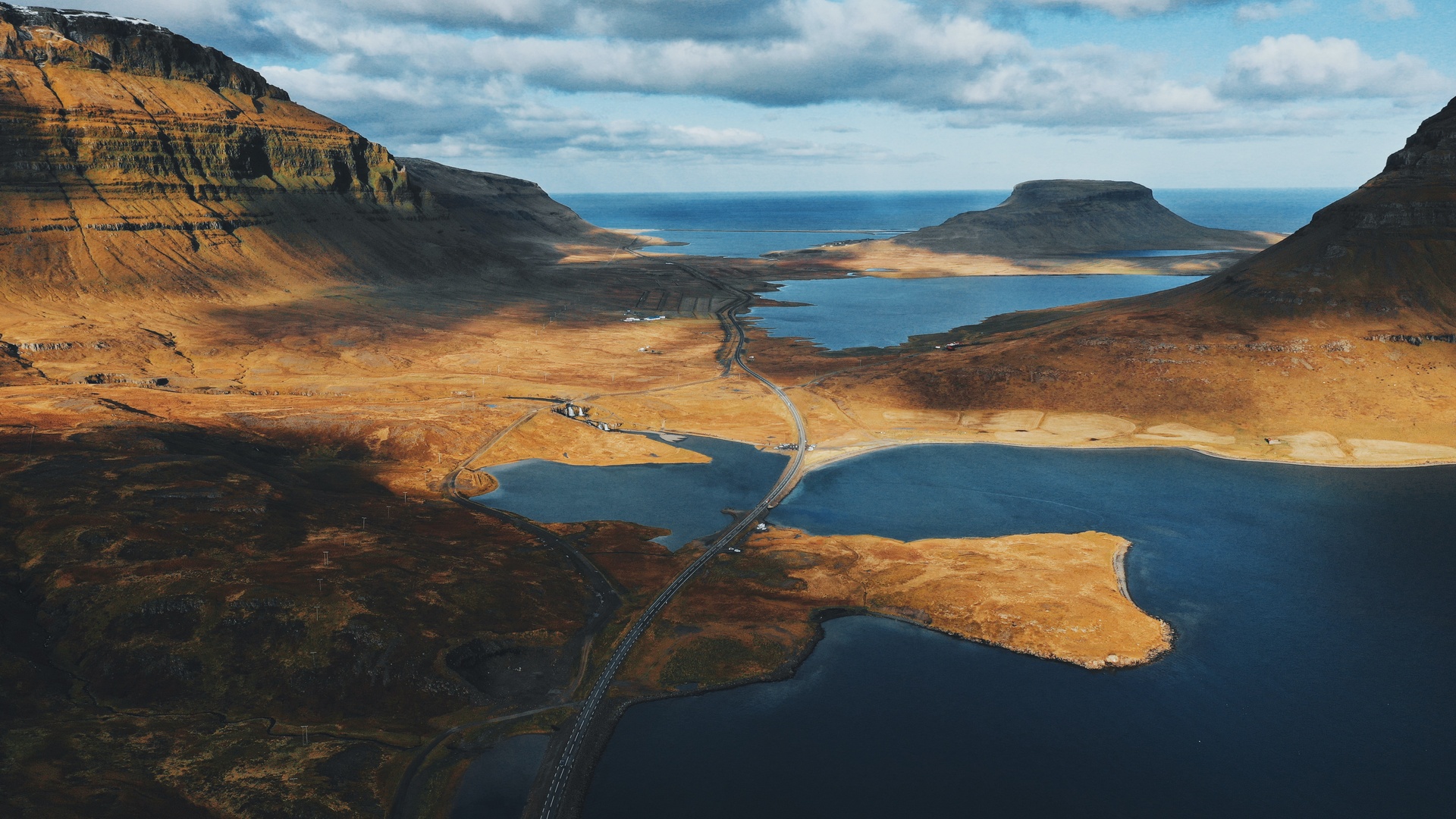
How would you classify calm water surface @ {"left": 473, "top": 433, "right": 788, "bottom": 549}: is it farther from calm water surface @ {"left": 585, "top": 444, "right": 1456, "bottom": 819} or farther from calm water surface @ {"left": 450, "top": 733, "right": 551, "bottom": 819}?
calm water surface @ {"left": 450, "top": 733, "right": 551, "bottom": 819}

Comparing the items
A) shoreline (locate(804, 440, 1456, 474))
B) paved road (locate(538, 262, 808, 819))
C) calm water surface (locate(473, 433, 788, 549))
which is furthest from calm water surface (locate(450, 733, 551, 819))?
shoreline (locate(804, 440, 1456, 474))

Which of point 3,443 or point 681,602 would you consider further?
point 3,443

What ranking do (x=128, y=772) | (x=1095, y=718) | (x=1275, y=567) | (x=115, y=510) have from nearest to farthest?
(x=128, y=772) → (x=1095, y=718) → (x=115, y=510) → (x=1275, y=567)

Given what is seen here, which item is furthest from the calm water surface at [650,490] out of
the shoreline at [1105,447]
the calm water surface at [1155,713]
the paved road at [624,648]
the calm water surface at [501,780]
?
the calm water surface at [501,780]

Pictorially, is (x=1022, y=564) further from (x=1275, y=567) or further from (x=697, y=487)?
(x=697, y=487)

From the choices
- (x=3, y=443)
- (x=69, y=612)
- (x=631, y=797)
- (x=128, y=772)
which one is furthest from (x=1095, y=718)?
(x=3, y=443)

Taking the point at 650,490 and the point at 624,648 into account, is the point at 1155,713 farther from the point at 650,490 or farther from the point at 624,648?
the point at 650,490
